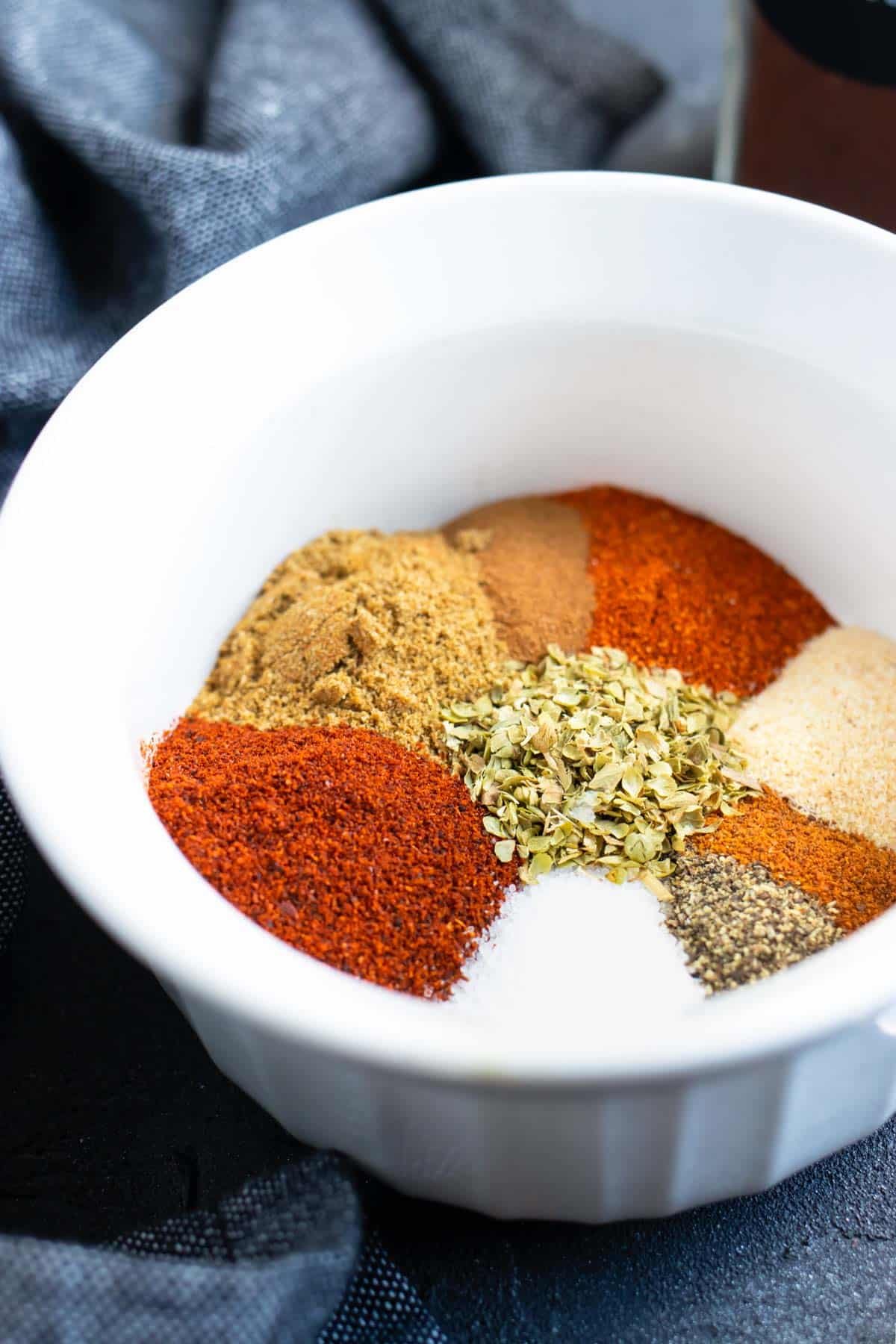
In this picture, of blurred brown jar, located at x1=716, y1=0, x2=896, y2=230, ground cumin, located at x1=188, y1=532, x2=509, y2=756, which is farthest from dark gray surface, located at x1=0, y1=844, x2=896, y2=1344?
blurred brown jar, located at x1=716, y1=0, x2=896, y2=230

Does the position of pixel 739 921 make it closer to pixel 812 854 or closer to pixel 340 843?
pixel 812 854

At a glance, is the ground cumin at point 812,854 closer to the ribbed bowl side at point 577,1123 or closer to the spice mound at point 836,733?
the spice mound at point 836,733

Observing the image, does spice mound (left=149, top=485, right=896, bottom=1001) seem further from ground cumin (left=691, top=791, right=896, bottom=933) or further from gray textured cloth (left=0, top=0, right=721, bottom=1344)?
gray textured cloth (left=0, top=0, right=721, bottom=1344)

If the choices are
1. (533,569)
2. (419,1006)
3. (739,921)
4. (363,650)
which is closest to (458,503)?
(533,569)

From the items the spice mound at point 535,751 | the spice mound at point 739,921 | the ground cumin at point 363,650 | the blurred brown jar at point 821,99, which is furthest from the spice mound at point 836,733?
the blurred brown jar at point 821,99

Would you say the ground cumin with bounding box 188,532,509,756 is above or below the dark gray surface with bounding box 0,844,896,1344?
above
